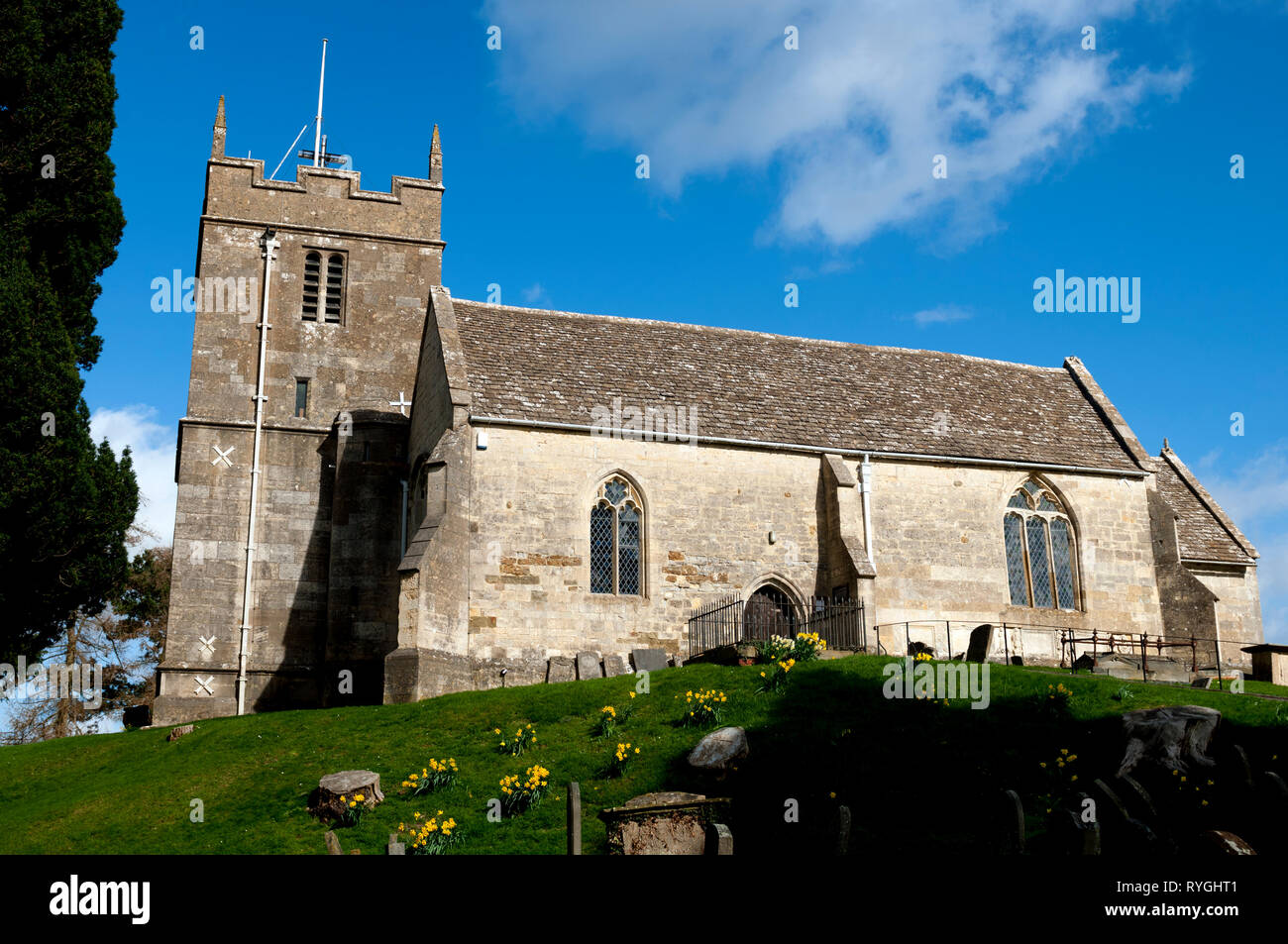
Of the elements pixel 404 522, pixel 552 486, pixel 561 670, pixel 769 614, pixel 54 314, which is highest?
pixel 54 314

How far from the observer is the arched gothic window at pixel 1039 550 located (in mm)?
30203

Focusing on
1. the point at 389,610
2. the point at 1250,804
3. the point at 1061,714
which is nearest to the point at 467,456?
the point at 389,610

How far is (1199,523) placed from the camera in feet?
114

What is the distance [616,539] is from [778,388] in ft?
24.4

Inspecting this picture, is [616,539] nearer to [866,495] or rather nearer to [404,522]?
[404,522]

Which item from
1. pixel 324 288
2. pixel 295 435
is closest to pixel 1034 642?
pixel 295 435

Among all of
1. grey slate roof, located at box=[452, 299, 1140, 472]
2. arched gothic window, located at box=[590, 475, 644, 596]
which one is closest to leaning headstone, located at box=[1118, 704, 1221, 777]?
arched gothic window, located at box=[590, 475, 644, 596]

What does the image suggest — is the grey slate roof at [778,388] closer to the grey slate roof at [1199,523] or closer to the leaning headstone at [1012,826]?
the grey slate roof at [1199,523]

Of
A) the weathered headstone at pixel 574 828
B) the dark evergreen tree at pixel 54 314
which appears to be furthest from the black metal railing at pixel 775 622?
the weathered headstone at pixel 574 828

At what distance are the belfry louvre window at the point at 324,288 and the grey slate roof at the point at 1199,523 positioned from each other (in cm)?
2434

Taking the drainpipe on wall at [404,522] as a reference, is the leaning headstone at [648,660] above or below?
below
